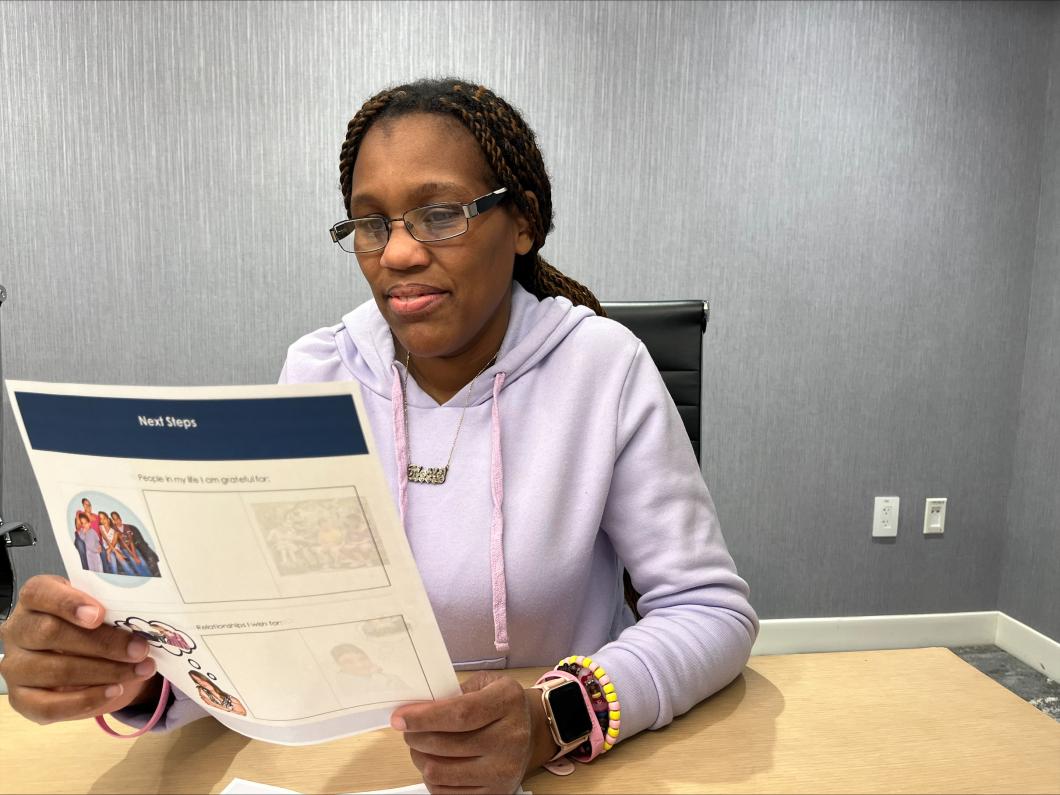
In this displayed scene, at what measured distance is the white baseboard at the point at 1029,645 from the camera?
2.49 meters

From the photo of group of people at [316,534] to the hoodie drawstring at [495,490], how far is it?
1.36ft

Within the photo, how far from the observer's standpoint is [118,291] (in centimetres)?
231

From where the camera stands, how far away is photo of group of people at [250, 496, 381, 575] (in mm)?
545

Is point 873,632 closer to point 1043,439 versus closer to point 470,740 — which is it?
point 1043,439

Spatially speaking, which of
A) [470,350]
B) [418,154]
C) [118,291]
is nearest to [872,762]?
[470,350]

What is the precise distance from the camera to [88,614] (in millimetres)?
643

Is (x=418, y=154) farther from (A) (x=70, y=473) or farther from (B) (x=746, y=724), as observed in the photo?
(B) (x=746, y=724)

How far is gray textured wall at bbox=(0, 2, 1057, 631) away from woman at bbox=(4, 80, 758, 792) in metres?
1.39

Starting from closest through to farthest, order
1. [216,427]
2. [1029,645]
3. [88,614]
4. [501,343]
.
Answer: [216,427] < [88,614] < [501,343] < [1029,645]

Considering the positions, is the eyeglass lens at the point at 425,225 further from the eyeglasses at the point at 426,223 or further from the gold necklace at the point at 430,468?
the gold necklace at the point at 430,468

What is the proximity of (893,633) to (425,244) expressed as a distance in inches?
93.6

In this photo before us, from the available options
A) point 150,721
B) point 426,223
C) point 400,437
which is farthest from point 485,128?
point 150,721

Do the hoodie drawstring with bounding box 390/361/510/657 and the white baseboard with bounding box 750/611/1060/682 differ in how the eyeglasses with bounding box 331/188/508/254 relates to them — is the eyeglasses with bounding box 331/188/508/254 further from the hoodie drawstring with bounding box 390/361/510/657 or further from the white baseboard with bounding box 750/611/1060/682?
the white baseboard with bounding box 750/611/1060/682

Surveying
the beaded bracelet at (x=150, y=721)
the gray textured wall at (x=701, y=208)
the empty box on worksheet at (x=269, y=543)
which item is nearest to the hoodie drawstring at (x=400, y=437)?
Result: the beaded bracelet at (x=150, y=721)
